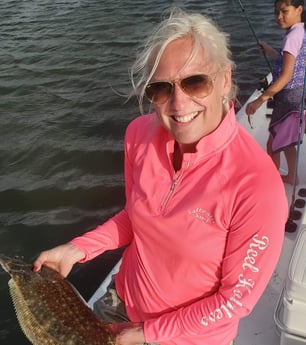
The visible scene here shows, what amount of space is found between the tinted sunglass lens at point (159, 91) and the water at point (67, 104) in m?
3.66

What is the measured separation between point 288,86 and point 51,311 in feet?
12.0

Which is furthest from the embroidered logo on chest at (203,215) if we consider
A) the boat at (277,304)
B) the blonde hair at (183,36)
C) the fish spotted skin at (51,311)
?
the boat at (277,304)

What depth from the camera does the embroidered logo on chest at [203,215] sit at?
226 cm

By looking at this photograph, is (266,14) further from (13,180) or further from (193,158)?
(193,158)

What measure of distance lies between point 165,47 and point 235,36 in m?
11.4

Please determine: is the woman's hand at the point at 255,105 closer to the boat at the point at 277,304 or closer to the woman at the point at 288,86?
the woman at the point at 288,86

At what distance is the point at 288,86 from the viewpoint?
5.18m

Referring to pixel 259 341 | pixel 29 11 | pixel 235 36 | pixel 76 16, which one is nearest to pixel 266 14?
pixel 235 36

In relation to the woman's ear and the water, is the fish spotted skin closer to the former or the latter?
the woman's ear

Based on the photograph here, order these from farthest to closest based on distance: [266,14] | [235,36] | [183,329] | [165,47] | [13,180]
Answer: [266,14]
[235,36]
[13,180]
[183,329]
[165,47]

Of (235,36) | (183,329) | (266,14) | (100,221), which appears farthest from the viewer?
(266,14)

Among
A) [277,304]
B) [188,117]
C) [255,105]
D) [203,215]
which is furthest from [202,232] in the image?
[255,105]

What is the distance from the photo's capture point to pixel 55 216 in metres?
6.89

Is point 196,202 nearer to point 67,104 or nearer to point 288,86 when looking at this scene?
point 288,86
